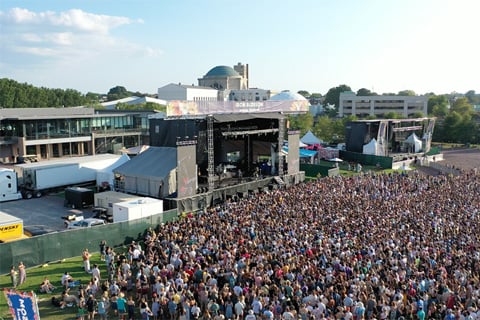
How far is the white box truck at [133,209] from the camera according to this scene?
69.5ft

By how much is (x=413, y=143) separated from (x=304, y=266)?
43473 millimetres

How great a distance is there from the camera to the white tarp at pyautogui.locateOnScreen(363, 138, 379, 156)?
47.9 metres

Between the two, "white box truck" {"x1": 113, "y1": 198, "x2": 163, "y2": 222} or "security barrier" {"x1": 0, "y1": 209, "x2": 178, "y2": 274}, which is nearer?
"security barrier" {"x1": 0, "y1": 209, "x2": 178, "y2": 274}

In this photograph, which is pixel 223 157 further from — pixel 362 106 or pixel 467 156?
pixel 362 106

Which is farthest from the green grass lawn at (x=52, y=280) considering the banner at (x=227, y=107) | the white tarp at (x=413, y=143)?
the white tarp at (x=413, y=143)

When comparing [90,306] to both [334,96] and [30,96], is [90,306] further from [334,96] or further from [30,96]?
[334,96]

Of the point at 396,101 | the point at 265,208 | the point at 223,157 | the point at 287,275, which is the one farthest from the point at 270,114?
the point at 396,101

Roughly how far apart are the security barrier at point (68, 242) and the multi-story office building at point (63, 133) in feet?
92.3

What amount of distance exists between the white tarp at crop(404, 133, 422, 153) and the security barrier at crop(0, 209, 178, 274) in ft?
131

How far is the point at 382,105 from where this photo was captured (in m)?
104

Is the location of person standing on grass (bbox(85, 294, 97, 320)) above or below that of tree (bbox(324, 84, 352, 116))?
below

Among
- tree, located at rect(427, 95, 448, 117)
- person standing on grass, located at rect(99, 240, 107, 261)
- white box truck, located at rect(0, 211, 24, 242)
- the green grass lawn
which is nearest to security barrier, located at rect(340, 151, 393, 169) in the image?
person standing on grass, located at rect(99, 240, 107, 261)

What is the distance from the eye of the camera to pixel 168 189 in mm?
26172

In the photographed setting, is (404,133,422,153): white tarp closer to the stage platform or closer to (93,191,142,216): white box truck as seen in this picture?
the stage platform
